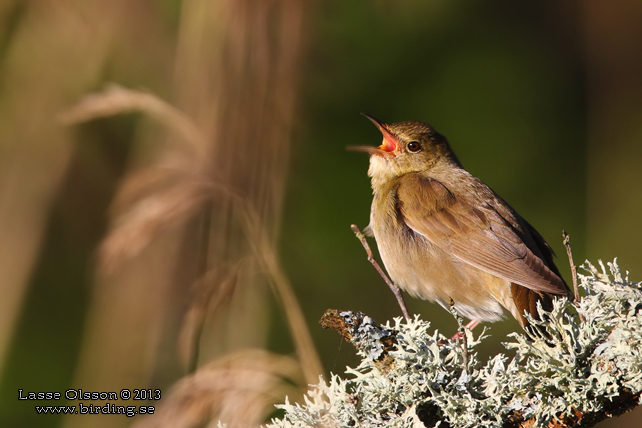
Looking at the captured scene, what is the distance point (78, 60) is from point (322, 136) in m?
1.94

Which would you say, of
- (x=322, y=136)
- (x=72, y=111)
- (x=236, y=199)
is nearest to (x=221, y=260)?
(x=236, y=199)

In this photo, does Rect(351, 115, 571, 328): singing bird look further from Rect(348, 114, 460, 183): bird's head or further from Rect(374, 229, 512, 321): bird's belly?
Rect(348, 114, 460, 183): bird's head

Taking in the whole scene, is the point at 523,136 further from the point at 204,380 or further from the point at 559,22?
the point at 204,380

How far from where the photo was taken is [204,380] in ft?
8.78

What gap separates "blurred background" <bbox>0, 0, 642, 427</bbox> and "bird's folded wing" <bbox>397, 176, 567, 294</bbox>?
27.7 inches

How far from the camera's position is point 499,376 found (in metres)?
1.88

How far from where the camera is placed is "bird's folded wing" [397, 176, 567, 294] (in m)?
2.94

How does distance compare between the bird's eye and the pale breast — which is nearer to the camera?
the pale breast

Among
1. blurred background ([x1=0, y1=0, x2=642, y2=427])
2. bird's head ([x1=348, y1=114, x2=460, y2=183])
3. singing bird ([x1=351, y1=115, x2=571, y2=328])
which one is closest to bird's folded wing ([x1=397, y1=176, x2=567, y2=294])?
singing bird ([x1=351, y1=115, x2=571, y2=328])

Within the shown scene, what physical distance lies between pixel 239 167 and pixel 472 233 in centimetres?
118

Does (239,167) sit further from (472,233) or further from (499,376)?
(499,376)

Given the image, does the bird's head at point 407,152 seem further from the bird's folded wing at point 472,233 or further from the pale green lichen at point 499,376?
the pale green lichen at point 499,376

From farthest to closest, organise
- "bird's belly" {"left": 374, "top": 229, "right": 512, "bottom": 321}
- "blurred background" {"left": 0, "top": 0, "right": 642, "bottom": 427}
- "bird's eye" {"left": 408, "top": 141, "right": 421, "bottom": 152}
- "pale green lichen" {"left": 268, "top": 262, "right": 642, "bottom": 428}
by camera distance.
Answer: "bird's eye" {"left": 408, "top": 141, "right": 421, "bottom": 152} < "bird's belly" {"left": 374, "top": 229, "right": 512, "bottom": 321} < "blurred background" {"left": 0, "top": 0, "right": 642, "bottom": 427} < "pale green lichen" {"left": 268, "top": 262, "right": 642, "bottom": 428}

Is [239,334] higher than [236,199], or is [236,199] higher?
[236,199]
